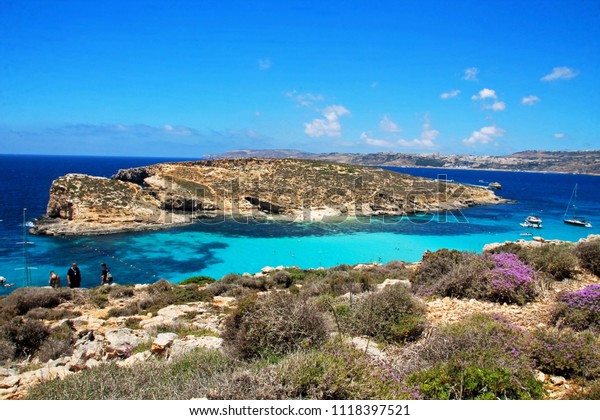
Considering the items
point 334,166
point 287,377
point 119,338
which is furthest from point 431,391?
point 334,166

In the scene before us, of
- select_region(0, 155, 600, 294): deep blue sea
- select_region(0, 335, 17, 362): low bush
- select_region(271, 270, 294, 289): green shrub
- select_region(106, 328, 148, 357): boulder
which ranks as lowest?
select_region(0, 155, 600, 294): deep blue sea

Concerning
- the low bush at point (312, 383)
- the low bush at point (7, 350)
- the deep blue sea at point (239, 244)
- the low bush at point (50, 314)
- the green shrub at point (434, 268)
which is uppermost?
the low bush at point (312, 383)

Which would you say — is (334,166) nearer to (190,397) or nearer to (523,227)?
(523,227)

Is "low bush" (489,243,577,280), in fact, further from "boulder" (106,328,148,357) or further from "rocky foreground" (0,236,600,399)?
"boulder" (106,328,148,357)

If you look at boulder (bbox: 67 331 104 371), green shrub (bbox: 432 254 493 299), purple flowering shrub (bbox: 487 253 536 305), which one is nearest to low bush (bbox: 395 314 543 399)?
purple flowering shrub (bbox: 487 253 536 305)

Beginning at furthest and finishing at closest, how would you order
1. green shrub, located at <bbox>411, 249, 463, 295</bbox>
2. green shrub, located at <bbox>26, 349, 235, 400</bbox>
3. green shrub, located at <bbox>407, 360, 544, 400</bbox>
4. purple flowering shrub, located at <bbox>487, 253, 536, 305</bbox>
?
green shrub, located at <bbox>411, 249, 463, 295</bbox> → purple flowering shrub, located at <bbox>487, 253, 536, 305</bbox> → green shrub, located at <bbox>26, 349, 235, 400</bbox> → green shrub, located at <bbox>407, 360, 544, 400</bbox>

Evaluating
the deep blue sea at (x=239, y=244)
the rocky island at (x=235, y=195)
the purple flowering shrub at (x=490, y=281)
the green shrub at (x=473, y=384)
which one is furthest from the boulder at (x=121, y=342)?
the rocky island at (x=235, y=195)

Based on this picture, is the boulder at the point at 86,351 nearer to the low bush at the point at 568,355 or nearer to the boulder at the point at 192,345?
the boulder at the point at 192,345
